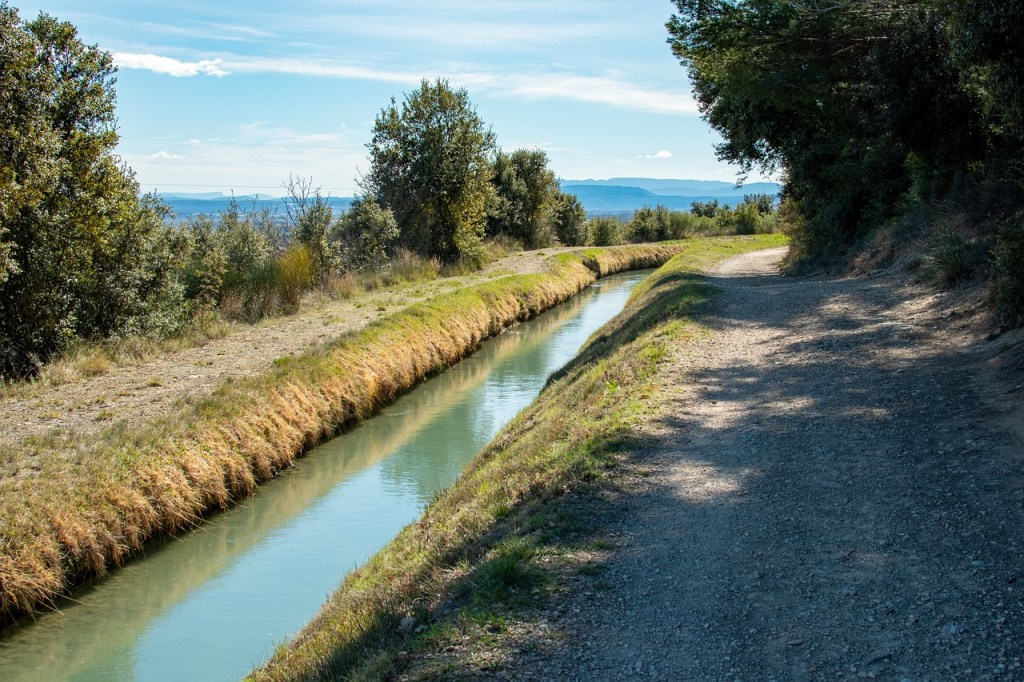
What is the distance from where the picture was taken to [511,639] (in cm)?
466

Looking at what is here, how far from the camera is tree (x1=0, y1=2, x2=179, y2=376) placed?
12.4 m

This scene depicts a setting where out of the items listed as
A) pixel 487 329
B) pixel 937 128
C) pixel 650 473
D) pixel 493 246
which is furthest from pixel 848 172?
pixel 493 246

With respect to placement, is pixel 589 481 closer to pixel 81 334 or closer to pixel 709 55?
pixel 81 334

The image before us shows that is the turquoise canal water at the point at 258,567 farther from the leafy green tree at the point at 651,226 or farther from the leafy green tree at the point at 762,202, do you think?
the leafy green tree at the point at 762,202

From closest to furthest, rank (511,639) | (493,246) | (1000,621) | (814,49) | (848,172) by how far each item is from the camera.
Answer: (1000,621)
(511,639)
(814,49)
(848,172)
(493,246)

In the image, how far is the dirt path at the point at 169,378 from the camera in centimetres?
1157

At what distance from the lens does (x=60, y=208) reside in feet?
46.9

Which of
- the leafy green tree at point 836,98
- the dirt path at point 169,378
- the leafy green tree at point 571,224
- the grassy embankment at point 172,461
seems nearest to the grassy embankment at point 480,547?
the grassy embankment at point 172,461

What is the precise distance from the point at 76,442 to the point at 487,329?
1665cm

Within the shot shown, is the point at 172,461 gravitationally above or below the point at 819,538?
below

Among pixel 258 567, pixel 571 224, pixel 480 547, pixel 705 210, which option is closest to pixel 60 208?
pixel 258 567

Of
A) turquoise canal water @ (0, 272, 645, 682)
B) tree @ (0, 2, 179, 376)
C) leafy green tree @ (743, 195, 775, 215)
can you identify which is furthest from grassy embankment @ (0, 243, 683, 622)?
leafy green tree @ (743, 195, 775, 215)

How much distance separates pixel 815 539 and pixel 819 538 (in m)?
0.03

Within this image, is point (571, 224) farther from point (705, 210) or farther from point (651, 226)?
point (705, 210)
